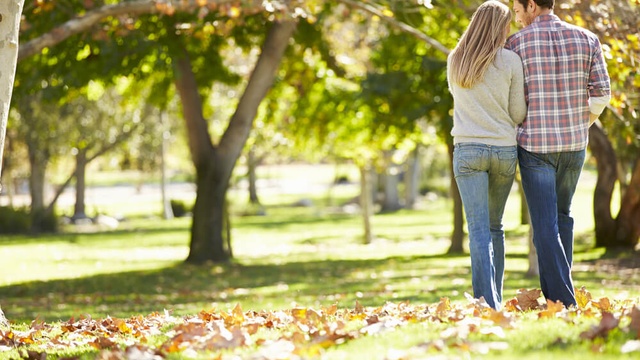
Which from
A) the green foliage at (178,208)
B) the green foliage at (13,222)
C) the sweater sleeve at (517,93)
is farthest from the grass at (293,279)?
the green foliage at (178,208)

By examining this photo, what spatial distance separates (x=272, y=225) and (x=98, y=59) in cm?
2005

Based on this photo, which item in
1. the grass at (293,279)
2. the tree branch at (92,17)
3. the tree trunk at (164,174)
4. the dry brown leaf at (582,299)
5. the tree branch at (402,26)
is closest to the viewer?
the grass at (293,279)

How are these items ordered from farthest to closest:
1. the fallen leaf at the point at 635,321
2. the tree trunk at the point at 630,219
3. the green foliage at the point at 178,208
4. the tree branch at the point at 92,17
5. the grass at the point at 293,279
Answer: the green foliage at the point at 178,208, the tree trunk at the point at 630,219, the tree branch at the point at 92,17, the grass at the point at 293,279, the fallen leaf at the point at 635,321

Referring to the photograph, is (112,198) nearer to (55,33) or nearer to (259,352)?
(55,33)

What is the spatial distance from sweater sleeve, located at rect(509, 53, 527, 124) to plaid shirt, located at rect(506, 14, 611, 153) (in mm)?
41

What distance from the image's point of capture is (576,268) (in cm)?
1689

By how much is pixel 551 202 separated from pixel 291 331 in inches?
70.9

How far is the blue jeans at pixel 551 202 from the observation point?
5824mm

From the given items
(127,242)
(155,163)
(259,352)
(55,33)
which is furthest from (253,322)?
(155,163)

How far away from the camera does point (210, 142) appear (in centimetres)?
1997

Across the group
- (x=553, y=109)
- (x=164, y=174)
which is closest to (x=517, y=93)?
(x=553, y=109)

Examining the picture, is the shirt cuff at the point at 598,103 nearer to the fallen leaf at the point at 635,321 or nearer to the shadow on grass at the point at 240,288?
the fallen leaf at the point at 635,321

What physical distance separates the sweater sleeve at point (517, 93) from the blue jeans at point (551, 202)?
23 centimetres

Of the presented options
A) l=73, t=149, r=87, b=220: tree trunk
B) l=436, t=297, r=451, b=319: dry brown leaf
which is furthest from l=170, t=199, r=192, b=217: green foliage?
l=436, t=297, r=451, b=319: dry brown leaf
